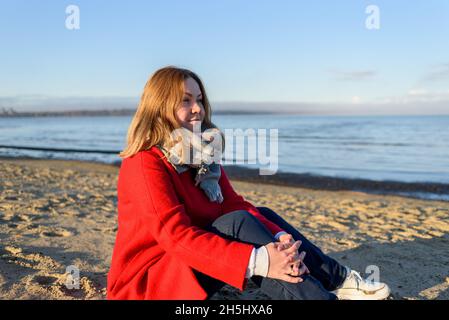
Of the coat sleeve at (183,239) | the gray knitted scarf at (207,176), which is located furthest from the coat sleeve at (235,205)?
the coat sleeve at (183,239)

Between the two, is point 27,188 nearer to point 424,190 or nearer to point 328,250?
point 328,250

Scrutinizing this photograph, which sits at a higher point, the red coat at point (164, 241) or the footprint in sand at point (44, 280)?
the red coat at point (164, 241)

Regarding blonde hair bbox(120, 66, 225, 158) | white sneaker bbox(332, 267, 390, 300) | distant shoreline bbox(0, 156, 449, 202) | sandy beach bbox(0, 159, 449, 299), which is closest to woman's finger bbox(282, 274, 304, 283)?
white sneaker bbox(332, 267, 390, 300)

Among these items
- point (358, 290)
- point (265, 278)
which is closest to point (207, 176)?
point (265, 278)

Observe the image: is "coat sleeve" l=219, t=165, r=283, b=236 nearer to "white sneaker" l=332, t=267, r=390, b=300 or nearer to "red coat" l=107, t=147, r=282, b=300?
"red coat" l=107, t=147, r=282, b=300

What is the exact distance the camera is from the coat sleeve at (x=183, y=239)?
1945mm

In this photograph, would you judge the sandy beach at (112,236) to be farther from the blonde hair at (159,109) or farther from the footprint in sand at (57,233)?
the blonde hair at (159,109)

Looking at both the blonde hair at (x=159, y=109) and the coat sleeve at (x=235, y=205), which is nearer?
the blonde hair at (x=159, y=109)

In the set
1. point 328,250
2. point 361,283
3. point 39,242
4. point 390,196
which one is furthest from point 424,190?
point 39,242

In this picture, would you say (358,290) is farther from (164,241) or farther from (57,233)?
(57,233)

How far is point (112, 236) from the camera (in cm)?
426

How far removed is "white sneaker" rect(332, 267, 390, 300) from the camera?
8.50 ft

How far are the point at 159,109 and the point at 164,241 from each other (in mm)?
693

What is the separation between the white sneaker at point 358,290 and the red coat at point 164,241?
2.91 ft
